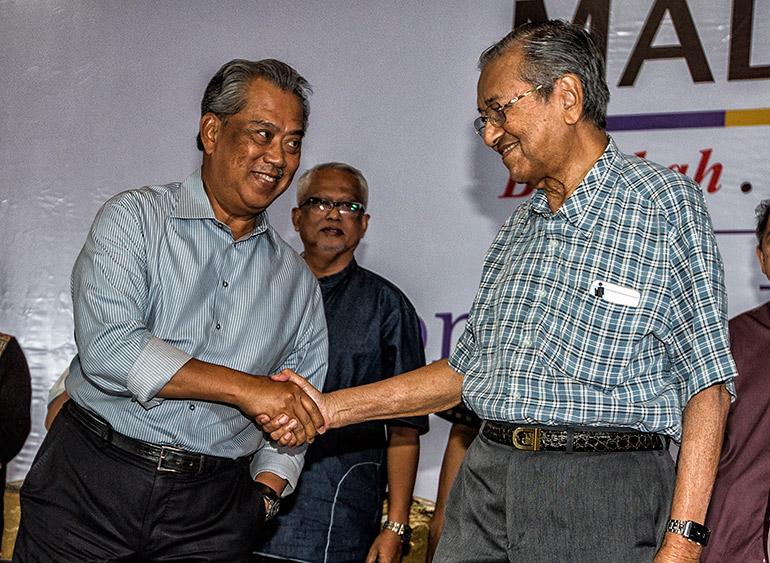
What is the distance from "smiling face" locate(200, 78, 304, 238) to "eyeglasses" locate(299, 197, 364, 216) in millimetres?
838

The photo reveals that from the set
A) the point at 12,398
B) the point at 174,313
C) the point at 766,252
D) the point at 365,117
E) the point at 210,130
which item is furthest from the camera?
the point at 365,117

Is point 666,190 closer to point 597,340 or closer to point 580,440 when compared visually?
point 597,340

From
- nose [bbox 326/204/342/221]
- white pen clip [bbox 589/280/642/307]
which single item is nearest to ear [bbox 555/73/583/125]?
white pen clip [bbox 589/280/642/307]

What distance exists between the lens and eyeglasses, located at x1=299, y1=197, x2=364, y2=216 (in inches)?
130

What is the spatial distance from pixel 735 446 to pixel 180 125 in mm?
2603

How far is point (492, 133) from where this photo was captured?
2.11m

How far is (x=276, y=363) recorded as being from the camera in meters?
2.50

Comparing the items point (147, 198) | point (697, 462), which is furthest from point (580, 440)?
point (147, 198)

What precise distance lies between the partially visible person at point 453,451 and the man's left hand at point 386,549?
4.8 inches

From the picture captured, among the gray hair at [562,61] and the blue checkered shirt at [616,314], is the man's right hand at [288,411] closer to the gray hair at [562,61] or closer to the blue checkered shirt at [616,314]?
the blue checkered shirt at [616,314]

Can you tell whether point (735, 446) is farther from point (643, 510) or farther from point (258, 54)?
point (258, 54)

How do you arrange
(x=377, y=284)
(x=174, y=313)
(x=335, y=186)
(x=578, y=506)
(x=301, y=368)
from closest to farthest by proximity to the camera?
1. (x=578, y=506)
2. (x=174, y=313)
3. (x=301, y=368)
4. (x=377, y=284)
5. (x=335, y=186)

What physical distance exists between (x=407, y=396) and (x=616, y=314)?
67 cm

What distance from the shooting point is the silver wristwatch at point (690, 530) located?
171 centimetres
